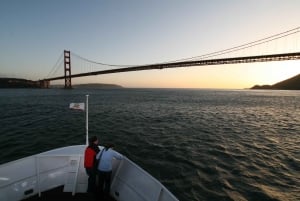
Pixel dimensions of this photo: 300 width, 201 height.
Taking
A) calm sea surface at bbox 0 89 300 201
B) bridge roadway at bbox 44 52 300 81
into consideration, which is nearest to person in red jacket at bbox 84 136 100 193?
calm sea surface at bbox 0 89 300 201

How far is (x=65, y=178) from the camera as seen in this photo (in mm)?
6621

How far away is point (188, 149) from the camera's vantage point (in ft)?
42.6

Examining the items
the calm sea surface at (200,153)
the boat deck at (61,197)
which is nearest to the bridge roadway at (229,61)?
the calm sea surface at (200,153)

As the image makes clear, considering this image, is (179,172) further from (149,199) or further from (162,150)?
(149,199)

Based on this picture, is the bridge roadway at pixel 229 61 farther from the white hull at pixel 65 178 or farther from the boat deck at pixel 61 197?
the boat deck at pixel 61 197

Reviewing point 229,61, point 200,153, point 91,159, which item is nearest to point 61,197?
point 91,159

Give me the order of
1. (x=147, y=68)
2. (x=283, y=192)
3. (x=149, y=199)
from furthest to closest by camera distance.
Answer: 1. (x=147, y=68)
2. (x=283, y=192)
3. (x=149, y=199)

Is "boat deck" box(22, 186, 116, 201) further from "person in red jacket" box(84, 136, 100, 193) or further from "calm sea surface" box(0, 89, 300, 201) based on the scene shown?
"calm sea surface" box(0, 89, 300, 201)

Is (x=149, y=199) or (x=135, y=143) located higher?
(x=149, y=199)

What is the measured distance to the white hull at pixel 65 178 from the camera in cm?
550

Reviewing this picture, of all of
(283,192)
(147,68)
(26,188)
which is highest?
(147,68)

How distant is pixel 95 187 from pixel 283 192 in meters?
6.73

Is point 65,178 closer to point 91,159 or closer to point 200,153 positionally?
point 91,159

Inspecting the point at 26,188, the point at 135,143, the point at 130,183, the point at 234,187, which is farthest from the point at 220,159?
the point at 26,188
